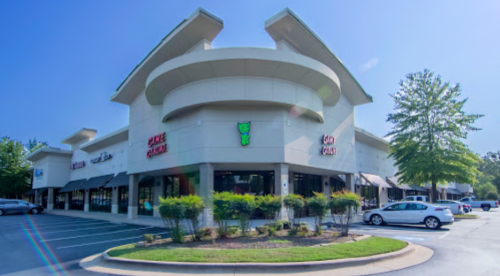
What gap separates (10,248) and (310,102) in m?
15.8

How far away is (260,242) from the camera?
34.5ft

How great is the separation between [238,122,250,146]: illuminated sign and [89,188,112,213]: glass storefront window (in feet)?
71.7

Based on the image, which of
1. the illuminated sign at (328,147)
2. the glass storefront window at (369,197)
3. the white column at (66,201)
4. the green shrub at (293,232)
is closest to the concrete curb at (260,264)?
the green shrub at (293,232)

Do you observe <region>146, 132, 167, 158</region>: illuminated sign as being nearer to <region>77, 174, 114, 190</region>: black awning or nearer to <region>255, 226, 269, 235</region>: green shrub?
<region>255, 226, 269, 235</region>: green shrub

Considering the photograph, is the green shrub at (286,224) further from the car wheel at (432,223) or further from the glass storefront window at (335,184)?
the glass storefront window at (335,184)

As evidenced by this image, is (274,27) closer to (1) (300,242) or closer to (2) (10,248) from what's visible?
(1) (300,242)

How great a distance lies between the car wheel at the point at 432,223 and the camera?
55.1 ft

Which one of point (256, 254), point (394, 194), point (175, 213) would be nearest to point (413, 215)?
point (256, 254)

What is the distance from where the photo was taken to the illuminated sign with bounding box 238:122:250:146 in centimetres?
1756

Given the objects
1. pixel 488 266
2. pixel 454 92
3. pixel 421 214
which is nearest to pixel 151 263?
pixel 488 266

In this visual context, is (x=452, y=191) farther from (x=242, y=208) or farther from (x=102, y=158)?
(x=242, y=208)

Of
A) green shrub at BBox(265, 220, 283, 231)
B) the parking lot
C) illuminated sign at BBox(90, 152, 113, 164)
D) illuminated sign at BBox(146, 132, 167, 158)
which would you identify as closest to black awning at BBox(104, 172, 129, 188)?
illuminated sign at BBox(90, 152, 113, 164)

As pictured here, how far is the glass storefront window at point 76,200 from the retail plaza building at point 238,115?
14354 millimetres

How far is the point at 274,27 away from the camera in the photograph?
1867 centimetres
